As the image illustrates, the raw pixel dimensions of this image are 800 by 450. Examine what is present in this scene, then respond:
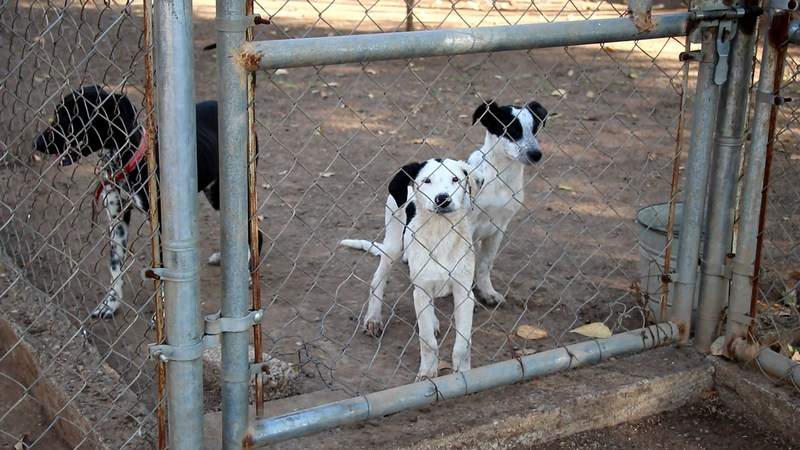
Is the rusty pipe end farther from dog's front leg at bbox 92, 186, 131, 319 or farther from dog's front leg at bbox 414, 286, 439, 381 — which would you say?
dog's front leg at bbox 92, 186, 131, 319

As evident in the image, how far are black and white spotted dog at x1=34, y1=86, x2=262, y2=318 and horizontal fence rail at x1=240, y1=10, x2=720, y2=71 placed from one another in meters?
1.50

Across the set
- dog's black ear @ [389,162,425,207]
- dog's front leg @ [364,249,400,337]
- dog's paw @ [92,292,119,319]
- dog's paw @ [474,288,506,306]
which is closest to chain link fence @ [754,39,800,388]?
dog's paw @ [474,288,506,306]

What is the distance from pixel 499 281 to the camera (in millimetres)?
5055

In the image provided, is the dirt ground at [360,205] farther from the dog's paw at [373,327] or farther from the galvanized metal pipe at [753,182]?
the galvanized metal pipe at [753,182]

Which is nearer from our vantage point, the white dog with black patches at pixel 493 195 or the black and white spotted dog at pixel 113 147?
the black and white spotted dog at pixel 113 147

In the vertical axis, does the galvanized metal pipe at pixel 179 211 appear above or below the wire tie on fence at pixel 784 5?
below

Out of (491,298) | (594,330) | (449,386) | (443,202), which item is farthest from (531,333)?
(449,386)

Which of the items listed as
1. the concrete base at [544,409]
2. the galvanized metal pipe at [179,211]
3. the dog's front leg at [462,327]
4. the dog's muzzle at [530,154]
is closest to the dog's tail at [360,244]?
the dog's muzzle at [530,154]

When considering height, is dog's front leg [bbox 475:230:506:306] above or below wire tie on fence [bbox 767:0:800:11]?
below

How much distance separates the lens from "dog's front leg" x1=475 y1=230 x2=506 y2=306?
4771mm

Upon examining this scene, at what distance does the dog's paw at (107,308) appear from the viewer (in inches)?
163

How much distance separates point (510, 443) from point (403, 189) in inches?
51.1

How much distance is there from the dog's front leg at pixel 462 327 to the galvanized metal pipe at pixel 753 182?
3.44ft

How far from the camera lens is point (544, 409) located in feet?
9.96
